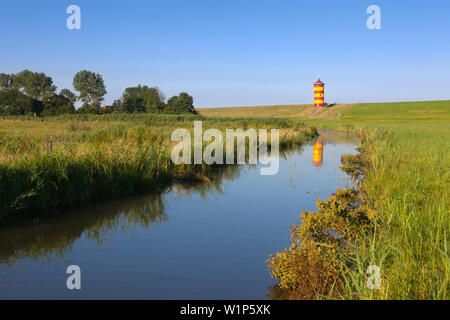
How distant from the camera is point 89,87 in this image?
3408 inches

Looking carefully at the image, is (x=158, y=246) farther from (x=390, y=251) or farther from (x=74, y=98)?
(x=74, y=98)

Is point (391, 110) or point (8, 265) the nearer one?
point (8, 265)

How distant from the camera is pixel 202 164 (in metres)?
13.7

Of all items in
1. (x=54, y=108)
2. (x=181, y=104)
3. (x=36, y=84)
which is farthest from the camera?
(x=36, y=84)

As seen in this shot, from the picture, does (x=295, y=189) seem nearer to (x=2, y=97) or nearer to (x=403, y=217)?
(x=403, y=217)

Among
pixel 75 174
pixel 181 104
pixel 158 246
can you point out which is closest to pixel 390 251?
pixel 158 246

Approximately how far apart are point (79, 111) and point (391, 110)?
55.6 meters

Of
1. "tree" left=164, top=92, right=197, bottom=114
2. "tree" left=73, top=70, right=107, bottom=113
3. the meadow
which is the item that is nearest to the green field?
the meadow

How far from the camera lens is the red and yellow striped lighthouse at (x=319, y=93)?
89125 mm

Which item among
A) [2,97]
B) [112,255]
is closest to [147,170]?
[112,255]

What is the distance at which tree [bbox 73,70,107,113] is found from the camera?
279ft

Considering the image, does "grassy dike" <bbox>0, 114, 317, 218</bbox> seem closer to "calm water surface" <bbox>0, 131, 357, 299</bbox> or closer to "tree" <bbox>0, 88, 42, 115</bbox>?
"calm water surface" <bbox>0, 131, 357, 299</bbox>

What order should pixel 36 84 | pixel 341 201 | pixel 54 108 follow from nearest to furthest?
1. pixel 341 201
2. pixel 54 108
3. pixel 36 84

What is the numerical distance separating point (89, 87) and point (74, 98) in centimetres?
411
